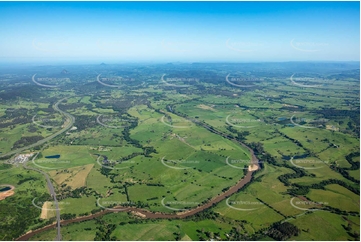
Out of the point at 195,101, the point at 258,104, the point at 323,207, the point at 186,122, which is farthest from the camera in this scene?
the point at 195,101

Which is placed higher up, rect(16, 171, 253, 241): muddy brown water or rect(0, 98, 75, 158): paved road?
rect(0, 98, 75, 158): paved road

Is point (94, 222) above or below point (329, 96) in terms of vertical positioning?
below

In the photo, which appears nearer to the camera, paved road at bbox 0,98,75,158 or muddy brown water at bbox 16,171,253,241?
muddy brown water at bbox 16,171,253,241

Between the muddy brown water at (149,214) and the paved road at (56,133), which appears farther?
the paved road at (56,133)

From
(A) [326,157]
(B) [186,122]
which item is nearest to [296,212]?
(A) [326,157]

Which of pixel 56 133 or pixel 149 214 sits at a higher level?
pixel 56 133

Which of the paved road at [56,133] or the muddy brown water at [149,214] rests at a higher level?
the paved road at [56,133]

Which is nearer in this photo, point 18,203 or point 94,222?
point 94,222

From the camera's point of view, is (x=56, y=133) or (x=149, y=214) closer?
(x=149, y=214)

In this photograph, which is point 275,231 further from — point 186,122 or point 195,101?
point 195,101

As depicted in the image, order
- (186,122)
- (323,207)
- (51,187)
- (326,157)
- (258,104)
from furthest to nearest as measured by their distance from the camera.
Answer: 1. (258,104)
2. (186,122)
3. (326,157)
4. (51,187)
5. (323,207)
